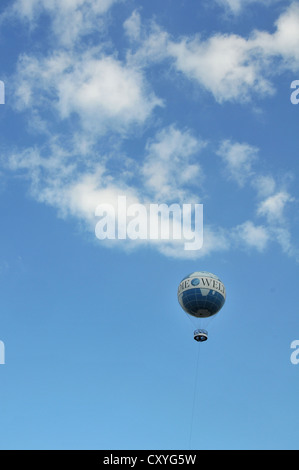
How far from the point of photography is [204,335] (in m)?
79.6

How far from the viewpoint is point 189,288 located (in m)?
79.3
